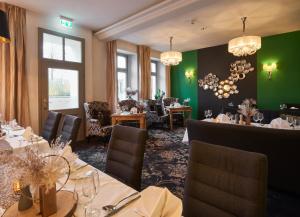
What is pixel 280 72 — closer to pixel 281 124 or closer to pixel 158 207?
pixel 281 124

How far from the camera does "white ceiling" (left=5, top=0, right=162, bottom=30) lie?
12.3 ft

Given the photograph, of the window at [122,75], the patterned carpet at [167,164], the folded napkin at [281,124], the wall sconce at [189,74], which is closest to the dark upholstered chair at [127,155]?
the patterned carpet at [167,164]

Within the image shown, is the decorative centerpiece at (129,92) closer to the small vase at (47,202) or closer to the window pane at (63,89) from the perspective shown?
the window pane at (63,89)

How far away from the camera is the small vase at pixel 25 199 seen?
872 mm

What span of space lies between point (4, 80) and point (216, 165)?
419 cm

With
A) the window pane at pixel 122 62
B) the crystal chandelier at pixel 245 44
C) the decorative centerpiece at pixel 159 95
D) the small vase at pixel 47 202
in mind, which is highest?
the window pane at pixel 122 62

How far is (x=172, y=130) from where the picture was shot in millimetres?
6473

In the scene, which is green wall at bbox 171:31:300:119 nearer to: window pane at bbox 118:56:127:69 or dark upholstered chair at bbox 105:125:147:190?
window pane at bbox 118:56:127:69

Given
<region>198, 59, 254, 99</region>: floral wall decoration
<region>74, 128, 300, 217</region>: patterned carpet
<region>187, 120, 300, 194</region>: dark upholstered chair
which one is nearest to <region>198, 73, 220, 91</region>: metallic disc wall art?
<region>198, 59, 254, 99</region>: floral wall decoration

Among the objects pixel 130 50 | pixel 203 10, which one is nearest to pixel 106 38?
pixel 130 50

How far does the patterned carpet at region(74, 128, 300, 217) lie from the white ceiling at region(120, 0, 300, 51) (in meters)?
2.86

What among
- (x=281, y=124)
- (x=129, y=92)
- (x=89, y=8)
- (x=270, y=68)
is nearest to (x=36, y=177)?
(x=281, y=124)

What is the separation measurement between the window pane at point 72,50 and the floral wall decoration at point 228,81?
4692mm

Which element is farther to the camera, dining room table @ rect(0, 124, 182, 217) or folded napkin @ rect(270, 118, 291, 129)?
folded napkin @ rect(270, 118, 291, 129)
